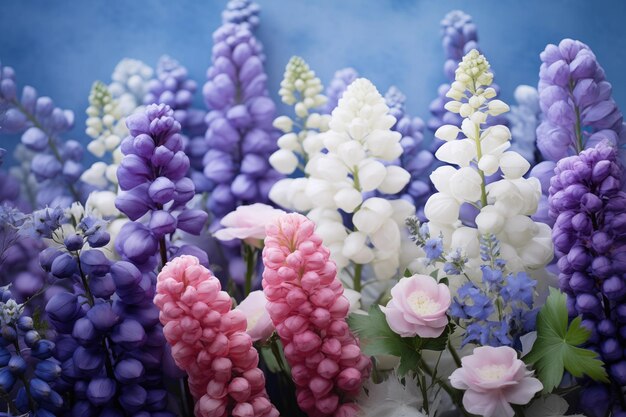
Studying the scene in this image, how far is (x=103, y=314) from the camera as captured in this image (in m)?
0.87

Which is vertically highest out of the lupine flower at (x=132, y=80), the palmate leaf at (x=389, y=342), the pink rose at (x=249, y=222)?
the lupine flower at (x=132, y=80)

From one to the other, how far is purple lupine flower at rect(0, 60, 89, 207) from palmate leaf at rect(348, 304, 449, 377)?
505 millimetres

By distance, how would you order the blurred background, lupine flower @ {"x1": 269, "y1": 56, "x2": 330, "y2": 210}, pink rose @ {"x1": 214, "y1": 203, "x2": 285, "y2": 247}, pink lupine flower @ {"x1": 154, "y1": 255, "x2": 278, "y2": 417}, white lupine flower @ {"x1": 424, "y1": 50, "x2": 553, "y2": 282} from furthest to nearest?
the blurred background
lupine flower @ {"x1": 269, "y1": 56, "x2": 330, "y2": 210}
pink rose @ {"x1": 214, "y1": 203, "x2": 285, "y2": 247}
white lupine flower @ {"x1": 424, "y1": 50, "x2": 553, "y2": 282}
pink lupine flower @ {"x1": 154, "y1": 255, "x2": 278, "y2": 417}

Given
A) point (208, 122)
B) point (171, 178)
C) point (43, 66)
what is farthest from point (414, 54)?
point (43, 66)

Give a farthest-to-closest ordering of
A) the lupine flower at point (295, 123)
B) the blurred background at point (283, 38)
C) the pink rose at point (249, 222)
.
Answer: the blurred background at point (283, 38)
the lupine flower at point (295, 123)
the pink rose at point (249, 222)

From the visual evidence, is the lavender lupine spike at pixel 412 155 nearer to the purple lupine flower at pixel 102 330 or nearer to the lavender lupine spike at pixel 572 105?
the lavender lupine spike at pixel 572 105

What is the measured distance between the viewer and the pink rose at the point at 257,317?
3.02 ft

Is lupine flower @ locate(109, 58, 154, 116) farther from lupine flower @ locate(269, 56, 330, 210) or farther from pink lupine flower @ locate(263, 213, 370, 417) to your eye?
pink lupine flower @ locate(263, 213, 370, 417)

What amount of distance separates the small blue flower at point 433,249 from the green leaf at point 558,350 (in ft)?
0.44

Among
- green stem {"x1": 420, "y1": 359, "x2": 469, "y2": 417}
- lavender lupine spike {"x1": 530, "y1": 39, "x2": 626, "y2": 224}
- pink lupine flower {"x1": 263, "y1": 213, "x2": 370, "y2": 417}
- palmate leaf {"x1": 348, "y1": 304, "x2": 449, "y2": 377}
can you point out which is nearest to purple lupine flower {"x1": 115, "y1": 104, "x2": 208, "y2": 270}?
pink lupine flower {"x1": 263, "y1": 213, "x2": 370, "y2": 417}

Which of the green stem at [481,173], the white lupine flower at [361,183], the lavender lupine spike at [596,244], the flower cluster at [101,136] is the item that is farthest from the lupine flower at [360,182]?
the flower cluster at [101,136]

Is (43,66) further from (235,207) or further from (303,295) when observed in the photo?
(303,295)

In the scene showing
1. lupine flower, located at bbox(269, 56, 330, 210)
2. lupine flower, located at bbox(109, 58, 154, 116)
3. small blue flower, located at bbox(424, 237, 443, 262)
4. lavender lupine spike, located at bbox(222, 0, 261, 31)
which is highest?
lavender lupine spike, located at bbox(222, 0, 261, 31)

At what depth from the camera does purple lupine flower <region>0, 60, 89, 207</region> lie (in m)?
1.14
